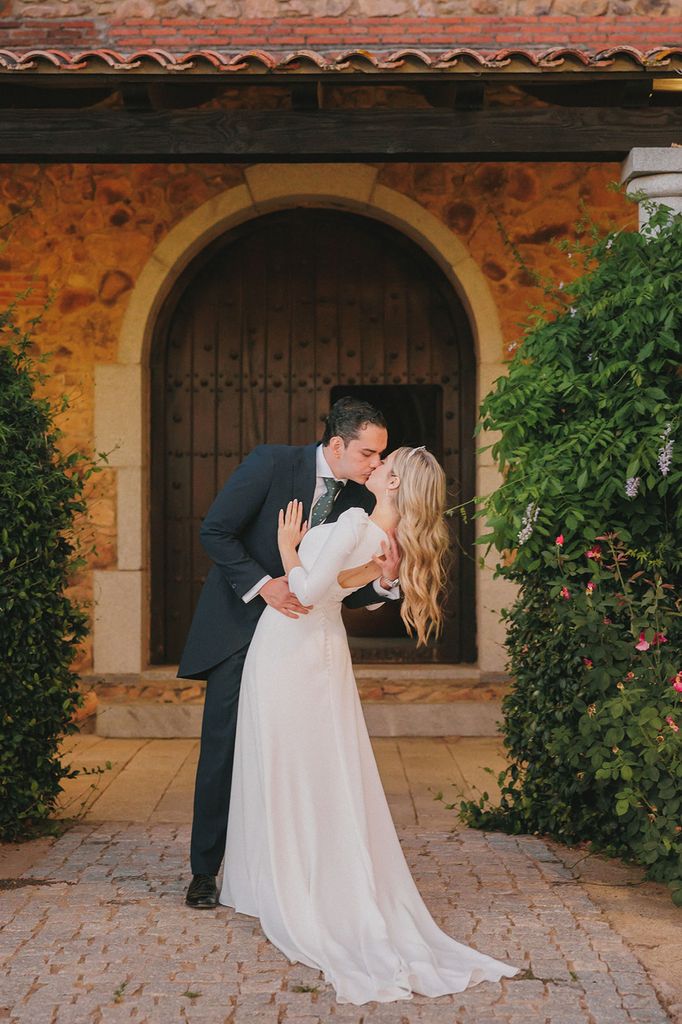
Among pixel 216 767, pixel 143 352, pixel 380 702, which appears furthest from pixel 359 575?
pixel 143 352

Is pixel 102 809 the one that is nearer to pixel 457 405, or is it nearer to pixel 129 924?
pixel 129 924

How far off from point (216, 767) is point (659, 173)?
11.4 ft

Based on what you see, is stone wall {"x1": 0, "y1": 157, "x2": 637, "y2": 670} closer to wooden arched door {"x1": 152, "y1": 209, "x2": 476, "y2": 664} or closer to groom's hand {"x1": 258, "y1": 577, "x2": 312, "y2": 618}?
wooden arched door {"x1": 152, "y1": 209, "x2": 476, "y2": 664}

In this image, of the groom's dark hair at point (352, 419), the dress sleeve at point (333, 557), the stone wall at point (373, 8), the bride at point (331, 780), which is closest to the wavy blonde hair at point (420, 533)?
the bride at point (331, 780)

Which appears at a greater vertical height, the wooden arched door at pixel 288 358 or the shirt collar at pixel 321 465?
the wooden arched door at pixel 288 358

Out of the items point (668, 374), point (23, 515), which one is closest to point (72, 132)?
point (23, 515)

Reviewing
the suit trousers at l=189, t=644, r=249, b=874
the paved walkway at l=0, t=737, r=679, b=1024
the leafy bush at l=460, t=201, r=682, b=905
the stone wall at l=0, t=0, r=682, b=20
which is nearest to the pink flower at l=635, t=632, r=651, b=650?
the leafy bush at l=460, t=201, r=682, b=905

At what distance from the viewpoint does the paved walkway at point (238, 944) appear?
3195mm

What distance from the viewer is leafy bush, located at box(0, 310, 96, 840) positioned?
15.6ft

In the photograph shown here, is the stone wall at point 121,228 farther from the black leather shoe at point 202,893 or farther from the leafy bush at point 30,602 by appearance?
the black leather shoe at point 202,893

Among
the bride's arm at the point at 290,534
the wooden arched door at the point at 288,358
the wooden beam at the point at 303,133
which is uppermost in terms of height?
the wooden beam at the point at 303,133

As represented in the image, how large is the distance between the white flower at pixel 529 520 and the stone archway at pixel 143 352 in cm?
299

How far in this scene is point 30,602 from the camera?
4.82 m

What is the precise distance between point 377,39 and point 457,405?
7.72 ft
